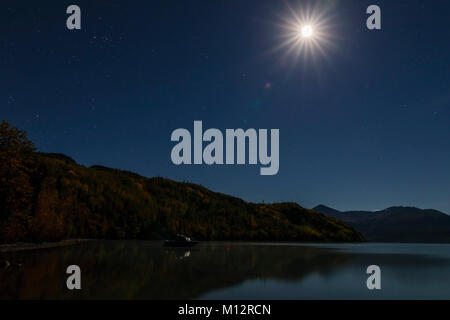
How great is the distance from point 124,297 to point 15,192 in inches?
1758

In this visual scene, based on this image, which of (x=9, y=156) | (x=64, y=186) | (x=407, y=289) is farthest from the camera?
(x=64, y=186)

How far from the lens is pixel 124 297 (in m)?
19.2
